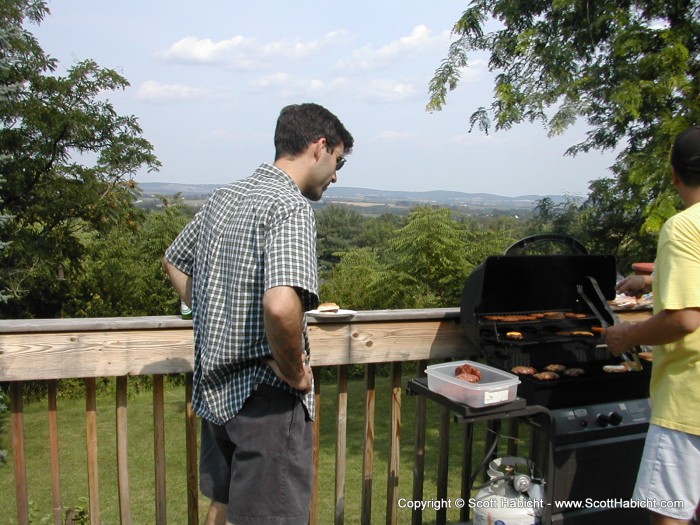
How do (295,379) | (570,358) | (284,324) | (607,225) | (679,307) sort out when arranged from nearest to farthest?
(284,324)
(295,379)
(679,307)
(570,358)
(607,225)

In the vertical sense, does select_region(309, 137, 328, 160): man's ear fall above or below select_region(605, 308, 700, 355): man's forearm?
Answer: above

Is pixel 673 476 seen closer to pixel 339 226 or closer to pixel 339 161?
pixel 339 161

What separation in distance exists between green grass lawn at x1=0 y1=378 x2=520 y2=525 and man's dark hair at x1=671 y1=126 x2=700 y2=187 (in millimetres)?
2911

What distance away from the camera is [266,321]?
174 cm

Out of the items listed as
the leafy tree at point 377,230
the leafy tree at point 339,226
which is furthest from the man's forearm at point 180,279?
the leafy tree at point 339,226

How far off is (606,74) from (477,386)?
536 centimetres

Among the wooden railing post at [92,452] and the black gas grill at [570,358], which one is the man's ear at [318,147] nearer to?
the black gas grill at [570,358]

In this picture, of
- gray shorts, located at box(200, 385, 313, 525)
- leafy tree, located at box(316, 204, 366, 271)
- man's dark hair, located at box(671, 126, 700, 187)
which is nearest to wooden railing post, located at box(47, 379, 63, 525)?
gray shorts, located at box(200, 385, 313, 525)

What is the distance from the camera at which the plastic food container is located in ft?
7.48

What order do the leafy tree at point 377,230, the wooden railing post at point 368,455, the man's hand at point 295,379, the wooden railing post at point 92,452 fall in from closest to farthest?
1. the man's hand at point 295,379
2. the wooden railing post at point 92,452
3. the wooden railing post at point 368,455
4. the leafy tree at point 377,230

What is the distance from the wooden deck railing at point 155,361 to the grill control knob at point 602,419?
27.6 inches

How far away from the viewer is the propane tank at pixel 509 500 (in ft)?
8.34

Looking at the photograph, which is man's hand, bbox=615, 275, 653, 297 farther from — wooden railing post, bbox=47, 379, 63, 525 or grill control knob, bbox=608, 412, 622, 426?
wooden railing post, bbox=47, 379, 63, 525

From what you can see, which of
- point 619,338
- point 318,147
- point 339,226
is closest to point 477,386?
point 619,338
